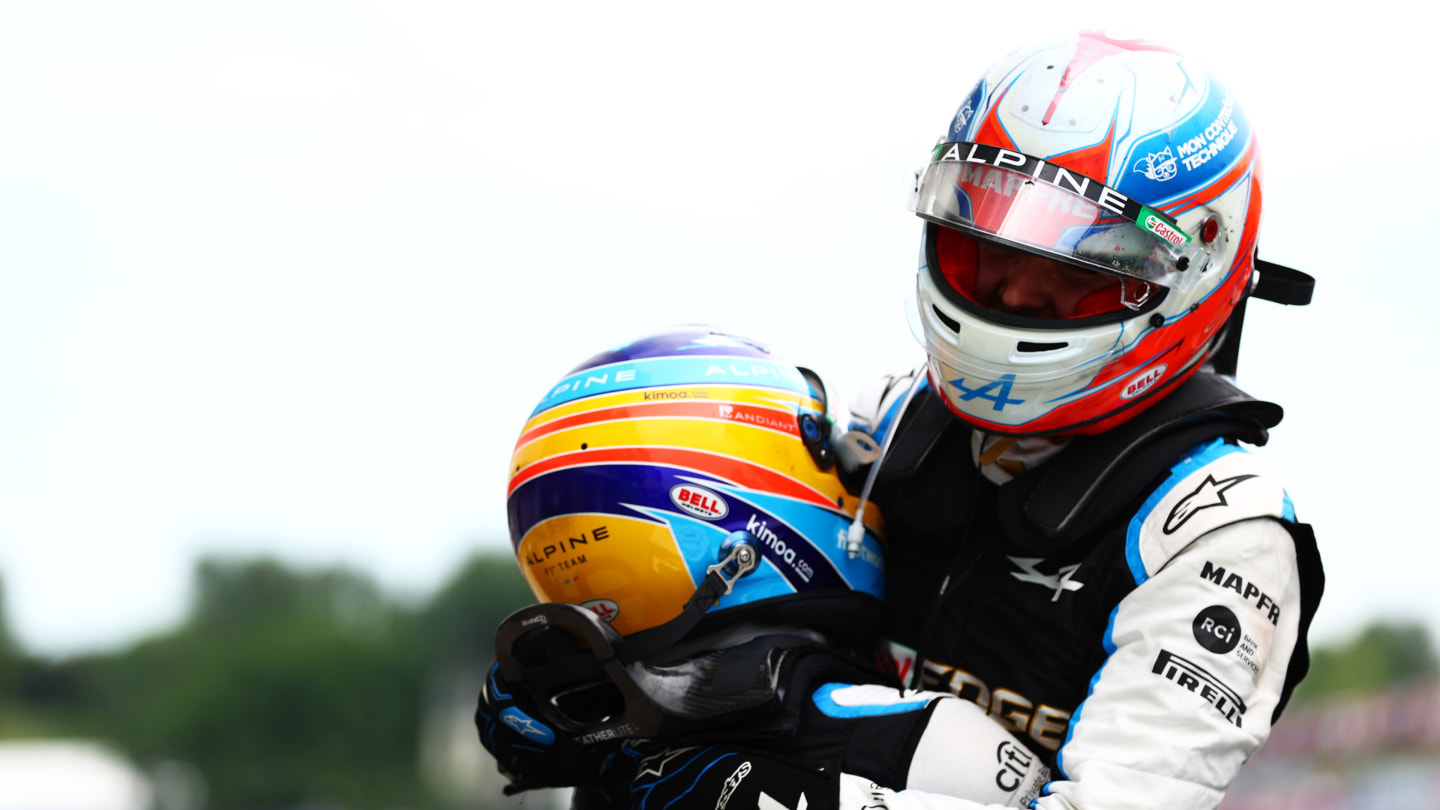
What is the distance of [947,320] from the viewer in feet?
9.29

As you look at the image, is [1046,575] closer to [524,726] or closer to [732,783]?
[732,783]

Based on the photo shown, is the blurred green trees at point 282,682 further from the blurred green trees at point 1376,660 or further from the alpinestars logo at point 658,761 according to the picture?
the alpinestars logo at point 658,761

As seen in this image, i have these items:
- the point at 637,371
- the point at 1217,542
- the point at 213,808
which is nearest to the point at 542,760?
the point at 637,371

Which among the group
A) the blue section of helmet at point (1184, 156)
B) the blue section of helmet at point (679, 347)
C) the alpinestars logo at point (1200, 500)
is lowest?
the alpinestars logo at point (1200, 500)

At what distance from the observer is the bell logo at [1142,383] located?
2.79 meters

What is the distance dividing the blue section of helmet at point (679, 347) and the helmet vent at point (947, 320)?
430mm

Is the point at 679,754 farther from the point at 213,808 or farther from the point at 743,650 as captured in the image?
the point at 213,808

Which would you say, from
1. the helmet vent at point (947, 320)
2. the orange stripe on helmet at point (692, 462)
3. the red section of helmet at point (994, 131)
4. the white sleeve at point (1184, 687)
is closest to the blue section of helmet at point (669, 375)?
the orange stripe on helmet at point (692, 462)

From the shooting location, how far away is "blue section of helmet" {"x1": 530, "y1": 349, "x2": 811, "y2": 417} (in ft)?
9.74

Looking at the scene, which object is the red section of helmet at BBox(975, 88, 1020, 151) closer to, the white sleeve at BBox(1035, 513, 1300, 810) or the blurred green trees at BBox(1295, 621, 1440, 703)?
the white sleeve at BBox(1035, 513, 1300, 810)

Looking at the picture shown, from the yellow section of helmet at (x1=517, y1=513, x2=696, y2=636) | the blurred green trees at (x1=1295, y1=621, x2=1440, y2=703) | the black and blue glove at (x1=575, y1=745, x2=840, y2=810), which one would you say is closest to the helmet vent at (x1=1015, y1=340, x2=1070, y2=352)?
the yellow section of helmet at (x1=517, y1=513, x2=696, y2=636)

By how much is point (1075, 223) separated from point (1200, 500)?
565 millimetres

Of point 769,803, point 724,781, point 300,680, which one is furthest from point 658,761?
point 300,680

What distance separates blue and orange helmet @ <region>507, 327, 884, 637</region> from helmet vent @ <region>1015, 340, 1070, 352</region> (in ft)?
1.69
